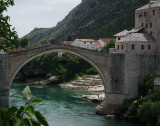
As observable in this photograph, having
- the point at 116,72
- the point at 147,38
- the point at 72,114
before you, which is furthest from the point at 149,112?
the point at 147,38

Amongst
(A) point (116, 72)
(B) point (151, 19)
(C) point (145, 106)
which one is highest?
(B) point (151, 19)

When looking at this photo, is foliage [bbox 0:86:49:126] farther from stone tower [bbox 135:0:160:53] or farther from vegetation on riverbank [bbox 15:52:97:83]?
vegetation on riverbank [bbox 15:52:97:83]

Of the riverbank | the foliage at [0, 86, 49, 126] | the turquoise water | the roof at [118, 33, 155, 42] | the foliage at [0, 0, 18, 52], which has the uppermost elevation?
the roof at [118, 33, 155, 42]

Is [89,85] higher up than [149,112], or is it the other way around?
[149,112]

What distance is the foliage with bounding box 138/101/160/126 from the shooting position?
22859mm

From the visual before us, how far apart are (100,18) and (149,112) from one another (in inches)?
2921

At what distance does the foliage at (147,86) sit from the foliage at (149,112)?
3.27m

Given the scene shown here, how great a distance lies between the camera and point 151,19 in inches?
1161

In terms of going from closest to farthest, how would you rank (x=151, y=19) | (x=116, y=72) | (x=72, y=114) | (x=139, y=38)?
(x=72, y=114) < (x=139, y=38) < (x=116, y=72) < (x=151, y=19)

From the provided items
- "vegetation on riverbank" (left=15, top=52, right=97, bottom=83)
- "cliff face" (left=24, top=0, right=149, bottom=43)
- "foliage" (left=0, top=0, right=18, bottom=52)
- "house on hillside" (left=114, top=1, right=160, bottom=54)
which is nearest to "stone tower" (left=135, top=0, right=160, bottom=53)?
"house on hillside" (left=114, top=1, right=160, bottom=54)

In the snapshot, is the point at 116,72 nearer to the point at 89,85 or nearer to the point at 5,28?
the point at 89,85

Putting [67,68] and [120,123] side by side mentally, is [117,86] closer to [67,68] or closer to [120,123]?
[120,123]

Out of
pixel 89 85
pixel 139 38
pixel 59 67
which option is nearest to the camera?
pixel 139 38

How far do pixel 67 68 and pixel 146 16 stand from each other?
110ft
